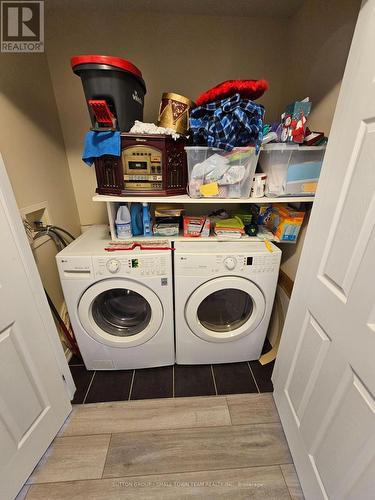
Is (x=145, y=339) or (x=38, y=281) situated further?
(x=145, y=339)

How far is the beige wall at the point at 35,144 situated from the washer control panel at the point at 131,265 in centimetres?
47

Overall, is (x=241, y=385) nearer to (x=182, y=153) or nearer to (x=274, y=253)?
(x=274, y=253)

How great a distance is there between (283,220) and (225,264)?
485 millimetres

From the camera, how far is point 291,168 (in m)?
1.16

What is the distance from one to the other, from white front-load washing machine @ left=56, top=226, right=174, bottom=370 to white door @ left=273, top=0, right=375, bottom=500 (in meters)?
0.74

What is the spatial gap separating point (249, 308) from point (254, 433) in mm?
683

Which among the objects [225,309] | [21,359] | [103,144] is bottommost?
[225,309]

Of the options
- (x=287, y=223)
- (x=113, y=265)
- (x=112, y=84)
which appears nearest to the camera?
(x=112, y=84)

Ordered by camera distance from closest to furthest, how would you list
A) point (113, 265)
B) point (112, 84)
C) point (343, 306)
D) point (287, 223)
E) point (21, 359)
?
point (343, 306), point (21, 359), point (112, 84), point (113, 265), point (287, 223)

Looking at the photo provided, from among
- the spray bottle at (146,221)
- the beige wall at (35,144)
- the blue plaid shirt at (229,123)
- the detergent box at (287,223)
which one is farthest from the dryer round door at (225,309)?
the beige wall at (35,144)

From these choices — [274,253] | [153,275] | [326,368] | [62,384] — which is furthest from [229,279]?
[62,384]

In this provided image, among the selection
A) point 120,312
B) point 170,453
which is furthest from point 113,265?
point 170,453

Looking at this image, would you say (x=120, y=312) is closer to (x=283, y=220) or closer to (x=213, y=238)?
(x=213, y=238)

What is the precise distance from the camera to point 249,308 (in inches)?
55.2
